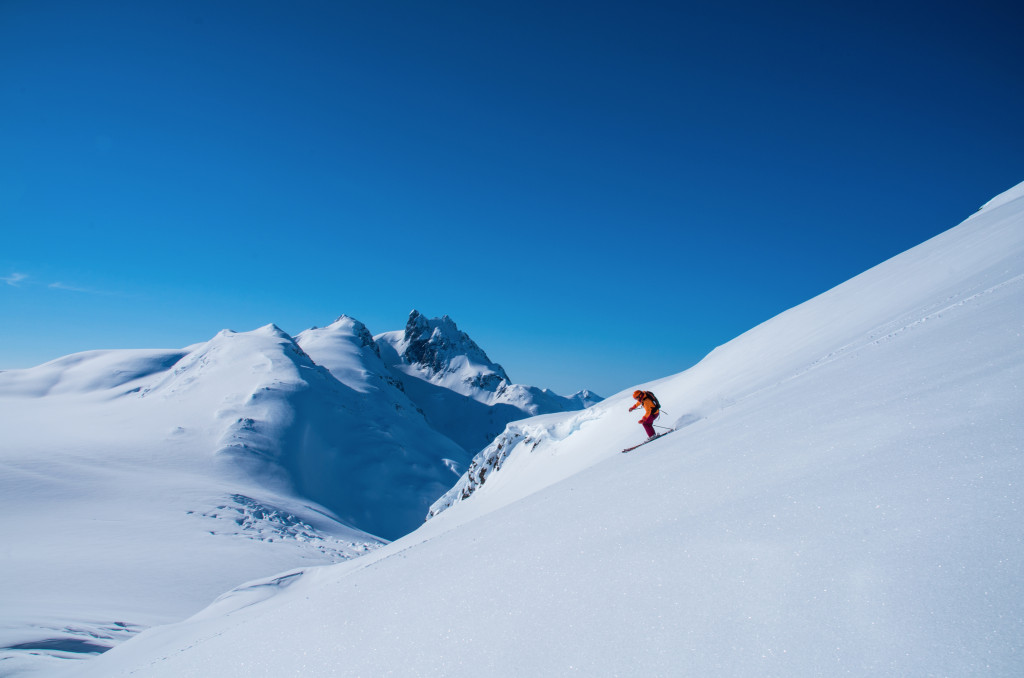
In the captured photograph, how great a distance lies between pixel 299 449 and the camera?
69.4 metres

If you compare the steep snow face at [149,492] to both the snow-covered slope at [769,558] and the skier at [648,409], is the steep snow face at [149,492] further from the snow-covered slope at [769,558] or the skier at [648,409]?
the skier at [648,409]

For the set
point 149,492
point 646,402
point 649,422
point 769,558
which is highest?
point 149,492

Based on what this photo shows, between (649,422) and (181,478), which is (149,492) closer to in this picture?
(181,478)

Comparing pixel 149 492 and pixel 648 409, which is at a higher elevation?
pixel 149 492

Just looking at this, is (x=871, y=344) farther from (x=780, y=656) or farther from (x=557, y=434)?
(x=557, y=434)

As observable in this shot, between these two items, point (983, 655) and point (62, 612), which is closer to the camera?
point (983, 655)

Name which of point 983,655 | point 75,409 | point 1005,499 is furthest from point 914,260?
point 75,409

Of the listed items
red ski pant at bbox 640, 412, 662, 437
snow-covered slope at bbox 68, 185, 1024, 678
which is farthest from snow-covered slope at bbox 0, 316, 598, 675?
red ski pant at bbox 640, 412, 662, 437

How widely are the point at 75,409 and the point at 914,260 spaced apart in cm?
10491

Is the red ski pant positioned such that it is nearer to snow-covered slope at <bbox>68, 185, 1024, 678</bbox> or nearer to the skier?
the skier

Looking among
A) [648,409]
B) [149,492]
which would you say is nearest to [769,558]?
[648,409]

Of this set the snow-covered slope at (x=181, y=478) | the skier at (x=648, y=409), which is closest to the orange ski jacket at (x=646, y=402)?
the skier at (x=648, y=409)

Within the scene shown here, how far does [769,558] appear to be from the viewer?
2768 millimetres

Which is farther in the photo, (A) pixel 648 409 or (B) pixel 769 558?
(A) pixel 648 409
